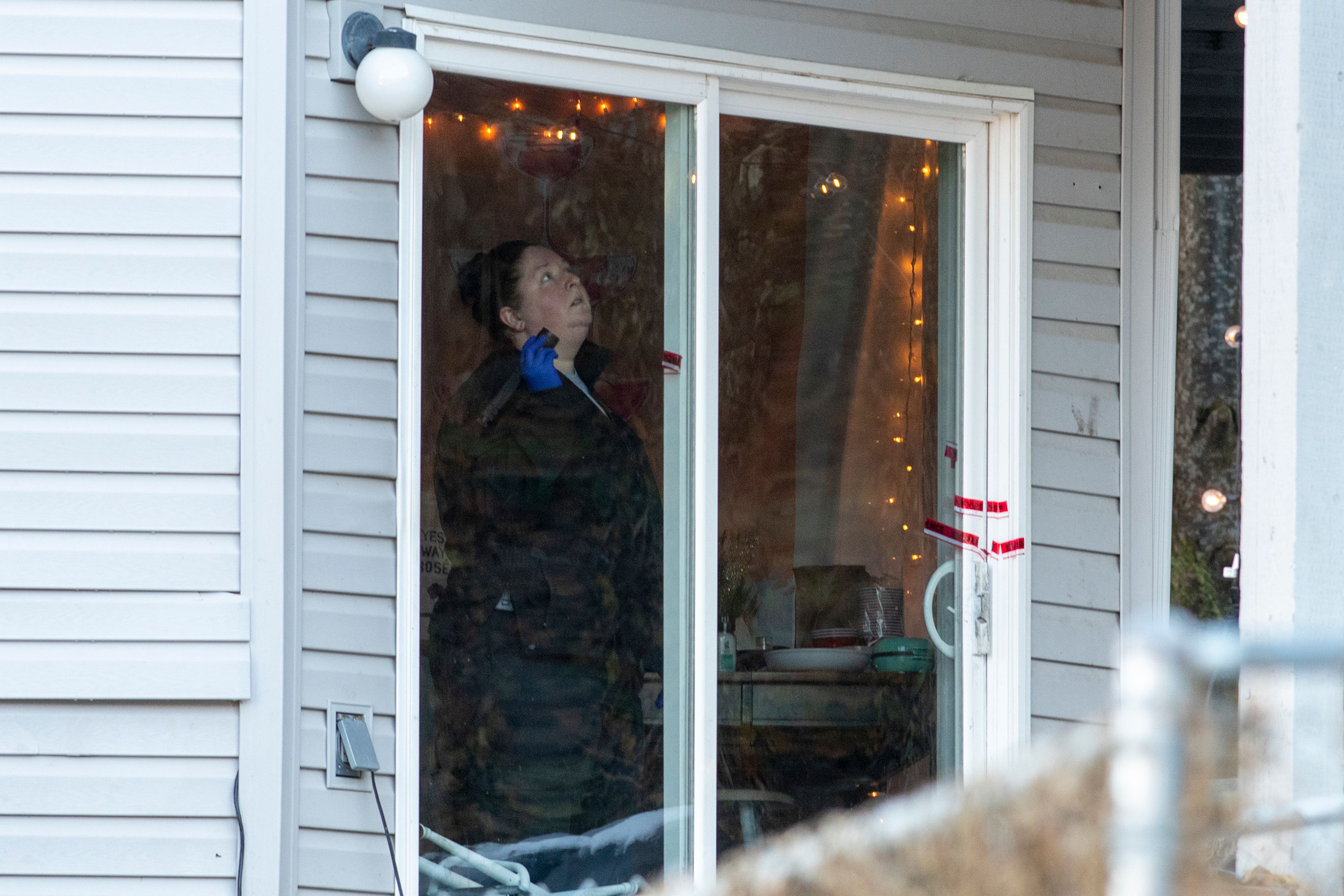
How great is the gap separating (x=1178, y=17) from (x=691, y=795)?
2.27m

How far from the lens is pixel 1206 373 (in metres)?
10.1

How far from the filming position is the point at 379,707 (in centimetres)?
290

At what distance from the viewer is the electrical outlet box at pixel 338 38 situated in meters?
2.89

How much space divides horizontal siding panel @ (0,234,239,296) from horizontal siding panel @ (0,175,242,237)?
17 millimetres

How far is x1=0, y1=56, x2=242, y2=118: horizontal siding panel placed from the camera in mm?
2787

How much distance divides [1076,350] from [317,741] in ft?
6.51

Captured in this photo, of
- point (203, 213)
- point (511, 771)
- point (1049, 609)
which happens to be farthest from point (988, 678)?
point (203, 213)

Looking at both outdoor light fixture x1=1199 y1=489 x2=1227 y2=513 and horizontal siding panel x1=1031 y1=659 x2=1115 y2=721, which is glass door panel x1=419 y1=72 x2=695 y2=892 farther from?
outdoor light fixture x1=1199 y1=489 x2=1227 y2=513

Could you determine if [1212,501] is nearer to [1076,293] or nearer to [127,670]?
[1076,293]

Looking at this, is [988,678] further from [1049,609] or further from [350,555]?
[350,555]

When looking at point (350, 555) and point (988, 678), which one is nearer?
point (350, 555)

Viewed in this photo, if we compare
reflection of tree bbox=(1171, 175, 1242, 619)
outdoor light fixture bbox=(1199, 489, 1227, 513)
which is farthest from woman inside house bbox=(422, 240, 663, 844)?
reflection of tree bbox=(1171, 175, 1242, 619)

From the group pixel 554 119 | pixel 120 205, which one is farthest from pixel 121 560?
pixel 554 119

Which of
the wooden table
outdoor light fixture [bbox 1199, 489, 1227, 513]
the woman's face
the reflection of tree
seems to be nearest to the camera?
the woman's face
